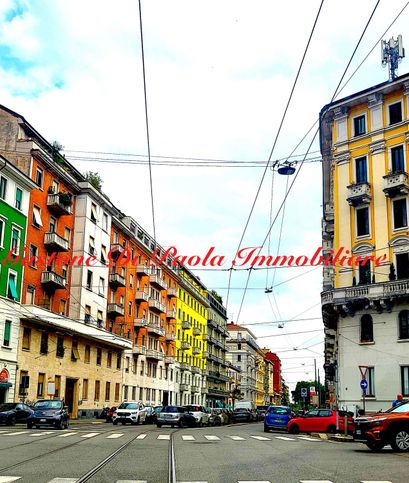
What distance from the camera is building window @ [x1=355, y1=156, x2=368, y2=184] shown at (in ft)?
140

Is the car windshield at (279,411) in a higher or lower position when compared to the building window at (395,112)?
lower

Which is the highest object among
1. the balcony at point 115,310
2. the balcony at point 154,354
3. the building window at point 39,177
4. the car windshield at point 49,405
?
the building window at point 39,177

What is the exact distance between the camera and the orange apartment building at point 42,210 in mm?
43188

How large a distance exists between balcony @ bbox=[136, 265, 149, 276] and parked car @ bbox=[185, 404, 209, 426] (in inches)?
886

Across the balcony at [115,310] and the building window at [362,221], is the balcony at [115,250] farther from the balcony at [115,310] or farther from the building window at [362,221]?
the building window at [362,221]

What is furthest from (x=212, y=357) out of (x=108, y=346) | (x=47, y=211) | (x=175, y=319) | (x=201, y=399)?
(x=47, y=211)

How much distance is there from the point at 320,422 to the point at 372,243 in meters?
14.0

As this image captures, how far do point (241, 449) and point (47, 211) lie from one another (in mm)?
31293

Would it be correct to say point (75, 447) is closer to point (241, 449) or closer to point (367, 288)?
point (241, 449)

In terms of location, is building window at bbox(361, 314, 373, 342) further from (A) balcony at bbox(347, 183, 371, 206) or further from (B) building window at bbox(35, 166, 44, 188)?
(B) building window at bbox(35, 166, 44, 188)

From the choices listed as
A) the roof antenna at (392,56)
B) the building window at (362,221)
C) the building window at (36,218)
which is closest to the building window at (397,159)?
the building window at (362,221)

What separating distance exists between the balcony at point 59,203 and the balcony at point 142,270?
1815 centimetres

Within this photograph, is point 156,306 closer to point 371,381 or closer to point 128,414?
point 128,414

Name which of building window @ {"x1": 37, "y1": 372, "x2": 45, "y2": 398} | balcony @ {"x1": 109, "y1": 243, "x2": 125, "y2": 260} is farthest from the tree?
building window @ {"x1": 37, "y1": 372, "x2": 45, "y2": 398}
